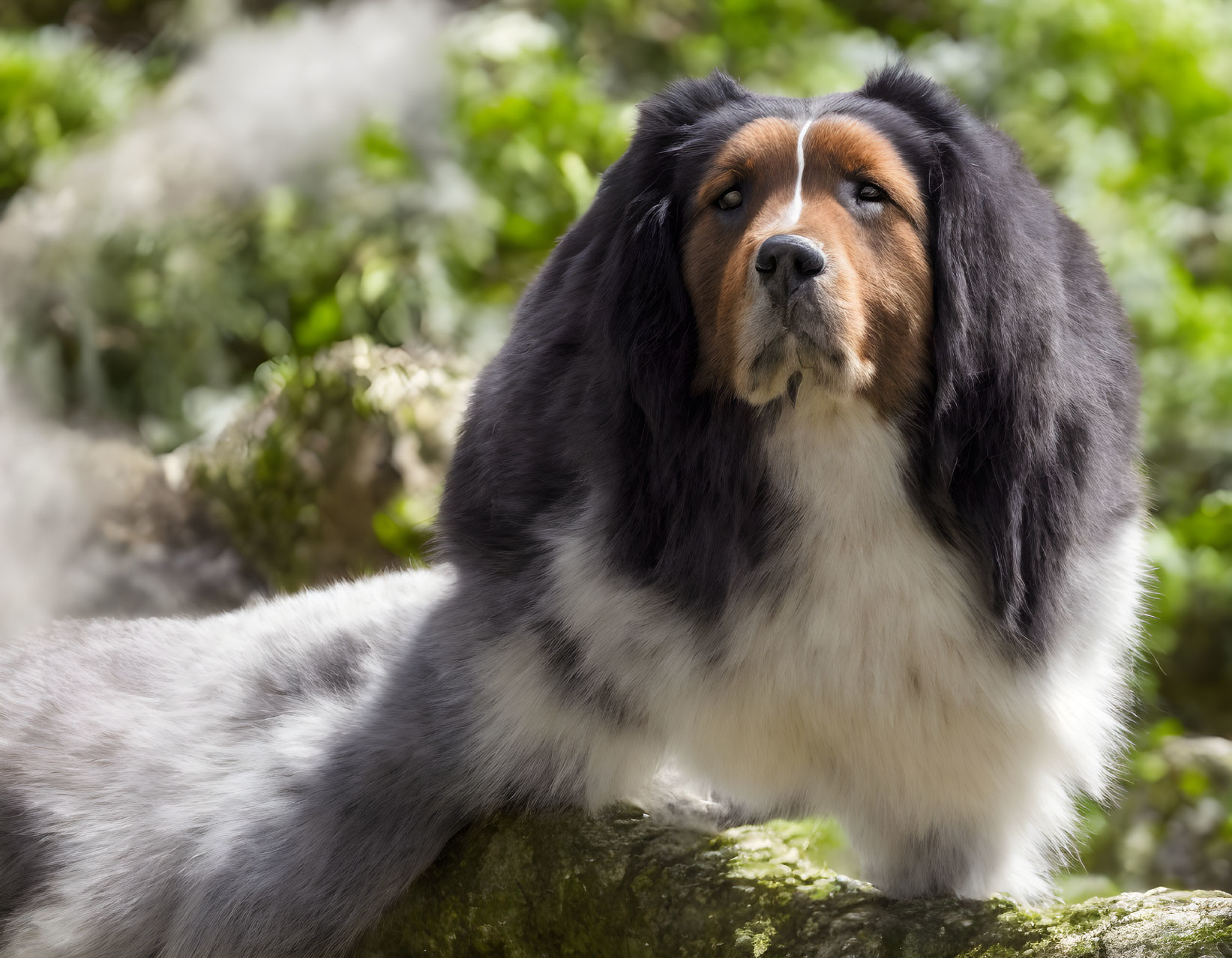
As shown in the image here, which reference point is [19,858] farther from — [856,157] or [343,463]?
[343,463]

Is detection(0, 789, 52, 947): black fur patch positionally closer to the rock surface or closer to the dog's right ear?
the rock surface

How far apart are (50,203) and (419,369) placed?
2543mm

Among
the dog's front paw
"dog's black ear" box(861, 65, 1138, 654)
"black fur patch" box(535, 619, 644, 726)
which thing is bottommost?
the dog's front paw

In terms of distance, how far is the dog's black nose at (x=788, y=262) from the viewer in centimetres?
190

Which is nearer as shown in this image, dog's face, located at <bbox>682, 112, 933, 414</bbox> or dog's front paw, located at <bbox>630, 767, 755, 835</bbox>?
dog's face, located at <bbox>682, 112, 933, 414</bbox>

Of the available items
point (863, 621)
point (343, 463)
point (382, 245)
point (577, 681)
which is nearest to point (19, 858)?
point (577, 681)

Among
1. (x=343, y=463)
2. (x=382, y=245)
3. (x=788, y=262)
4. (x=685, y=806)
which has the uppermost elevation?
(x=788, y=262)

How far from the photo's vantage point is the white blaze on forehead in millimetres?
1979

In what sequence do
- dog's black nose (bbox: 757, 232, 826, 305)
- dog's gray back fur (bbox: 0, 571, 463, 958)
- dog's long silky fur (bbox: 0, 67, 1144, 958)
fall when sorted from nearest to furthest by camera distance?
dog's black nose (bbox: 757, 232, 826, 305) < dog's long silky fur (bbox: 0, 67, 1144, 958) < dog's gray back fur (bbox: 0, 571, 463, 958)

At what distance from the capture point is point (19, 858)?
2.50 metres

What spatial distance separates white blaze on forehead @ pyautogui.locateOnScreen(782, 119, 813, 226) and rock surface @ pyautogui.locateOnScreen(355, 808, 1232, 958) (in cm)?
115

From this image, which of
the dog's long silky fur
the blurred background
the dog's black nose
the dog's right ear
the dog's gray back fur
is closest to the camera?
the dog's black nose

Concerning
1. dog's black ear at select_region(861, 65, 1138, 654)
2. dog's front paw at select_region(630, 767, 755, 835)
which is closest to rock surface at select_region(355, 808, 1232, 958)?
dog's front paw at select_region(630, 767, 755, 835)

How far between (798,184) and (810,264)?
21 cm
